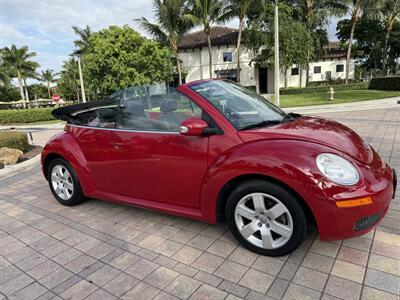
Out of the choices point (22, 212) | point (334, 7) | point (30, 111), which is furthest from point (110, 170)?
point (334, 7)

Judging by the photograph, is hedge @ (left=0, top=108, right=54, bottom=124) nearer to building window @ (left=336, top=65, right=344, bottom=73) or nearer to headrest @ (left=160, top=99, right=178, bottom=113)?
headrest @ (left=160, top=99, right=178, bottom=113)

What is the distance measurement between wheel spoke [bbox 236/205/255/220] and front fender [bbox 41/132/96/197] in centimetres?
202

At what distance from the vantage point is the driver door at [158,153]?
291cm

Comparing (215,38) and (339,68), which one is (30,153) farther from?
(339,68)

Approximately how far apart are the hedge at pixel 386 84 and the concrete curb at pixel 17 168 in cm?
2500

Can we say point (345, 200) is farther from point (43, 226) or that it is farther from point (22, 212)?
point (22, 212)

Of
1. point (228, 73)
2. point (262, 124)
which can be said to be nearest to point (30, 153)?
point (262, 124)

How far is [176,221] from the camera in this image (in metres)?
3.53

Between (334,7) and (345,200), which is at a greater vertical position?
(334,7)

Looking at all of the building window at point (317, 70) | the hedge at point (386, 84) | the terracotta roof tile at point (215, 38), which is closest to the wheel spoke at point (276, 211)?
the hedge at point (386, 84)

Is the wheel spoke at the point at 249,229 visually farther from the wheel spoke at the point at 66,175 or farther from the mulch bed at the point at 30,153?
the mulch bed at the point at 30,153

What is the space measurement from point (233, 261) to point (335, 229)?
890 mm

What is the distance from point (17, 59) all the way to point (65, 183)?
1922 inches

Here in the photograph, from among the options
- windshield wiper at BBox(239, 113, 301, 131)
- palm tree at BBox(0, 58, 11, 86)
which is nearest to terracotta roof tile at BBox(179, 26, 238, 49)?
palm tree at BBox(0, 58, 11, 86)
